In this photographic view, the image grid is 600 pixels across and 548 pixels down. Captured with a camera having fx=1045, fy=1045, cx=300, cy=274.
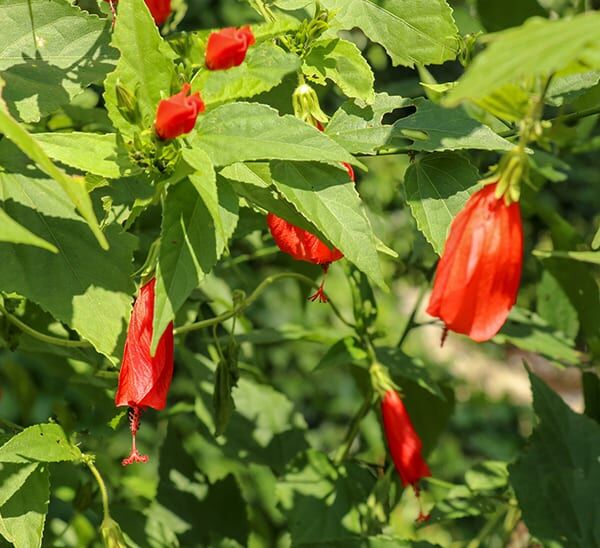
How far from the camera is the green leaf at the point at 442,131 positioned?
82 cm

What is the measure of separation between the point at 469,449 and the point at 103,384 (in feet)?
8.61

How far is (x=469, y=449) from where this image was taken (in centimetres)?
356

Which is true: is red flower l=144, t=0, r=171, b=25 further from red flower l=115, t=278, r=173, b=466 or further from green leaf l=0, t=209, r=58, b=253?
green leaf l=0, t=209, r=58, b=253

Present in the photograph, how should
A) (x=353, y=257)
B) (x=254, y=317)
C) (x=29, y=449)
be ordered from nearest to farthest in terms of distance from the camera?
(x=353, y=257) → (x=29, y=449) → (x=254, y=317)

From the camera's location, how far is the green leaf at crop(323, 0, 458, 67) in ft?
3.03

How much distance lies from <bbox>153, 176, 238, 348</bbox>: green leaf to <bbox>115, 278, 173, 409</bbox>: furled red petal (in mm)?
97

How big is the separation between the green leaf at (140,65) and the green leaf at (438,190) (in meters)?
0.23

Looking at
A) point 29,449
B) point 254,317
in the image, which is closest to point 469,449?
point 254,317

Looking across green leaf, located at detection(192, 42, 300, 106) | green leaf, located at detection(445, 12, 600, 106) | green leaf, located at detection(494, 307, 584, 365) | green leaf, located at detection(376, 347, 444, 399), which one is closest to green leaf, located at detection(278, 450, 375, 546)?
green leaf, located at detection(376, 347, 444, 399)

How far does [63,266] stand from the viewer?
0.83m

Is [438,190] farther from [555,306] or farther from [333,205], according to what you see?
[555,306]

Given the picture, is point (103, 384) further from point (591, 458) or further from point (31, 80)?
point (591, 458)

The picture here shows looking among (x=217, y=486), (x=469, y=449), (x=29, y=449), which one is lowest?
(x=469, y=449)

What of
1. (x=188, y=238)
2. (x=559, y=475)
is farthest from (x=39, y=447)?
(x=559, y=475)
